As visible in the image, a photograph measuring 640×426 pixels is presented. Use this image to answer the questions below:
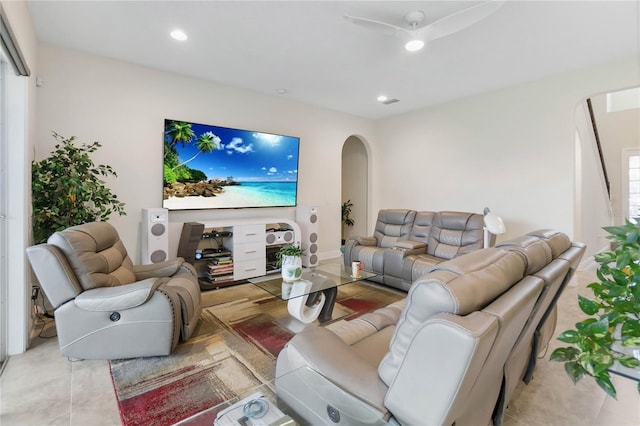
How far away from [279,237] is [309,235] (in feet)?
1.74

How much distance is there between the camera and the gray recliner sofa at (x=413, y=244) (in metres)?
3.67

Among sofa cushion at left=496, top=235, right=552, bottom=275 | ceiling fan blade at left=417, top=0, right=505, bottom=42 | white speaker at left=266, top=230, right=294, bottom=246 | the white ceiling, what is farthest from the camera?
white speaker at left=266, top=230, right=294, bottom=246

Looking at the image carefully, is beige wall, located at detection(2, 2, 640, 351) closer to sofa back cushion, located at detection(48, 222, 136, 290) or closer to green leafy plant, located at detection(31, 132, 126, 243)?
green leafy plant, located at detection(31, 132, 126, 243)

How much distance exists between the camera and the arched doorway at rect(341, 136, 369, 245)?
6422mm

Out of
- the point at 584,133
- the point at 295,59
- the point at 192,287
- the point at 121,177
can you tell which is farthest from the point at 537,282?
the point at 584,133

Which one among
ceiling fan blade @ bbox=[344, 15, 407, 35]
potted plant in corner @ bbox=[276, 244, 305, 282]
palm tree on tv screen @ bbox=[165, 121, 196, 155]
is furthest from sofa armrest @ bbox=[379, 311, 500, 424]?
palm tree on tv screen @ bbox=[165, 121, 196, 155]

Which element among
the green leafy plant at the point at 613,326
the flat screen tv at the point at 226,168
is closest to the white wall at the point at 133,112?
the flat screen tv at the point at 226,168

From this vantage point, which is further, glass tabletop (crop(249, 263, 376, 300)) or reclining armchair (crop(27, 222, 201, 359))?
glass tabletop (crop(249, 263, 376, 300))

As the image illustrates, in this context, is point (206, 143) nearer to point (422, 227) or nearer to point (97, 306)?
point (97, 306)

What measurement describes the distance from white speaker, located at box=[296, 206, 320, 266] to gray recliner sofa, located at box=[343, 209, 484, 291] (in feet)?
2.04

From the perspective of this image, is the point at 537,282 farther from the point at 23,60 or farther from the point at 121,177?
the point at 121,177

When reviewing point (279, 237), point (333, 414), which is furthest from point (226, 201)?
point (333, 414)

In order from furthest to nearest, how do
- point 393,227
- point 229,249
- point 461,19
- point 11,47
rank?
point 393,227 → point 229,249 → point 461,19 → point 11,47

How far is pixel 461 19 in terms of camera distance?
7.04ft
